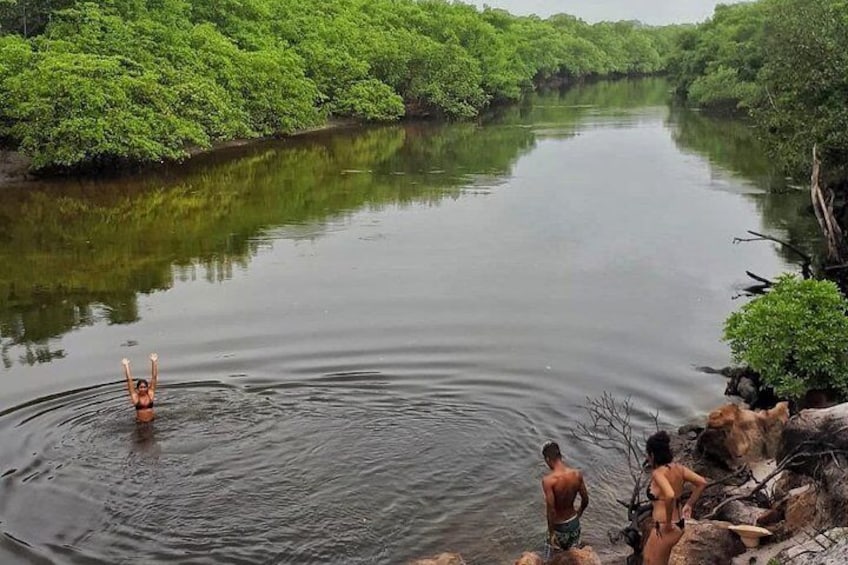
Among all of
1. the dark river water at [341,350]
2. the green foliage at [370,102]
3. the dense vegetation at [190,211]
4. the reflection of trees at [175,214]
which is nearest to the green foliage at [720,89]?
the dense vegetation at [190,211]

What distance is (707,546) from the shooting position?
9367mm

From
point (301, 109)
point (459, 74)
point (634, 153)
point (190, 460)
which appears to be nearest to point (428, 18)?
point (459, 74)

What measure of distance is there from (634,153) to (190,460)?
143 ft

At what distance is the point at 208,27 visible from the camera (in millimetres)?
58969

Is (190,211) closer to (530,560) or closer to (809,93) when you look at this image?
(809,93)

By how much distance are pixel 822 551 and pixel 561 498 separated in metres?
2.70

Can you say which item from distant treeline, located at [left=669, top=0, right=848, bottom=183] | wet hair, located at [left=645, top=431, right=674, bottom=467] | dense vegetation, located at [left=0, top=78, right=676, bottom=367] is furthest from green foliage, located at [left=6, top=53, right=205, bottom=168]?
wet hair, located at [left=645, top=431, right=674, bottom=467]

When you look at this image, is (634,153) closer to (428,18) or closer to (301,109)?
(301,109)

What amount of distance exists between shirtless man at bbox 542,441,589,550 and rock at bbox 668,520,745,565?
1.11m

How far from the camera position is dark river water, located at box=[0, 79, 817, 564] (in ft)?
39.3

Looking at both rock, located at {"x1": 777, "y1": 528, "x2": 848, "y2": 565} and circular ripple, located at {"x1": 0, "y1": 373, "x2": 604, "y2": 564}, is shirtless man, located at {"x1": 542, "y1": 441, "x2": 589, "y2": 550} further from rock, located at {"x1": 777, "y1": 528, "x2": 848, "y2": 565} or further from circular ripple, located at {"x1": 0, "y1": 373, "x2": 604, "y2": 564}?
rock, located at {"x1": 777, "y1": 528, "x2": 848, "y2": 565}

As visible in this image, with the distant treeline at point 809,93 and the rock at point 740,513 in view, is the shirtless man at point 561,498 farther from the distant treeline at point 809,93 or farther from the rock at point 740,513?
the distant treeline at point 809,93

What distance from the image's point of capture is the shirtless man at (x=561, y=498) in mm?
9469

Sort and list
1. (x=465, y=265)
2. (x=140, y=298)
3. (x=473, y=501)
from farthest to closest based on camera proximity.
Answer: (x=465, y=265), (x=140, y=298), (x=473, y=501)
